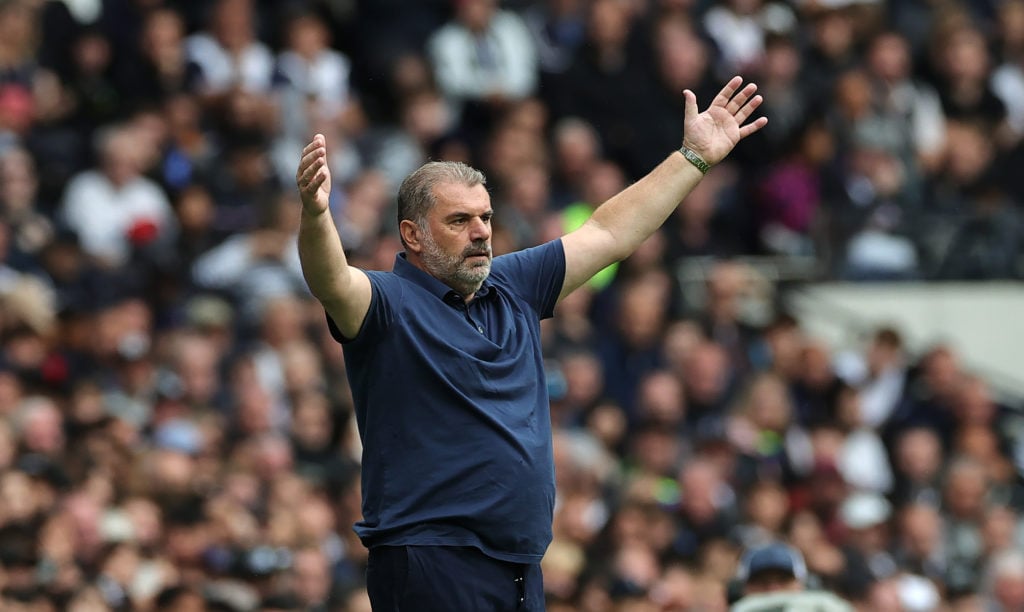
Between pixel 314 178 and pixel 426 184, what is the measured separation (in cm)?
53

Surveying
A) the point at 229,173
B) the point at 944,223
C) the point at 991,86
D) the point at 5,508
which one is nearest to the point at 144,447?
the point at 5,508

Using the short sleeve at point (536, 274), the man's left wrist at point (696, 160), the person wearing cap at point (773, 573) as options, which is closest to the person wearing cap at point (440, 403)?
the short sleeve at point (536, 274)

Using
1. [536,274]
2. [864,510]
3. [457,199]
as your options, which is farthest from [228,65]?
[457,199]

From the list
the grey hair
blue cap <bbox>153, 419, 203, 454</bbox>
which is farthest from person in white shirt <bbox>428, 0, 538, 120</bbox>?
the grey hair

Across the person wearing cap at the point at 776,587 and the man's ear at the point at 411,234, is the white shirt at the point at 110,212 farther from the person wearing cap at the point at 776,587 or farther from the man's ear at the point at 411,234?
the man's ear at the point at 411,234

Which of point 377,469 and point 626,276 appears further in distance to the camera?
point 626,276

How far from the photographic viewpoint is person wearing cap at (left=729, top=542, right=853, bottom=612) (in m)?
7.72

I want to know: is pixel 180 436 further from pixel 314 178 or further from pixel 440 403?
pixel 314 178

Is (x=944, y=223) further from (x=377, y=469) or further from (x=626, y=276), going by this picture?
(x=377, y=469)

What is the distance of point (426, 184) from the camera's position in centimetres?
612

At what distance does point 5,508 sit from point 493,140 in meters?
5.53

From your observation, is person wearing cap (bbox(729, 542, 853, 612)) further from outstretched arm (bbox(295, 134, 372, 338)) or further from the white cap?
the white cap

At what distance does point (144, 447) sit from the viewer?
434 inches

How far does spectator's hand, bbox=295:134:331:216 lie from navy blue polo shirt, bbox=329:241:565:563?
1.24 feet
